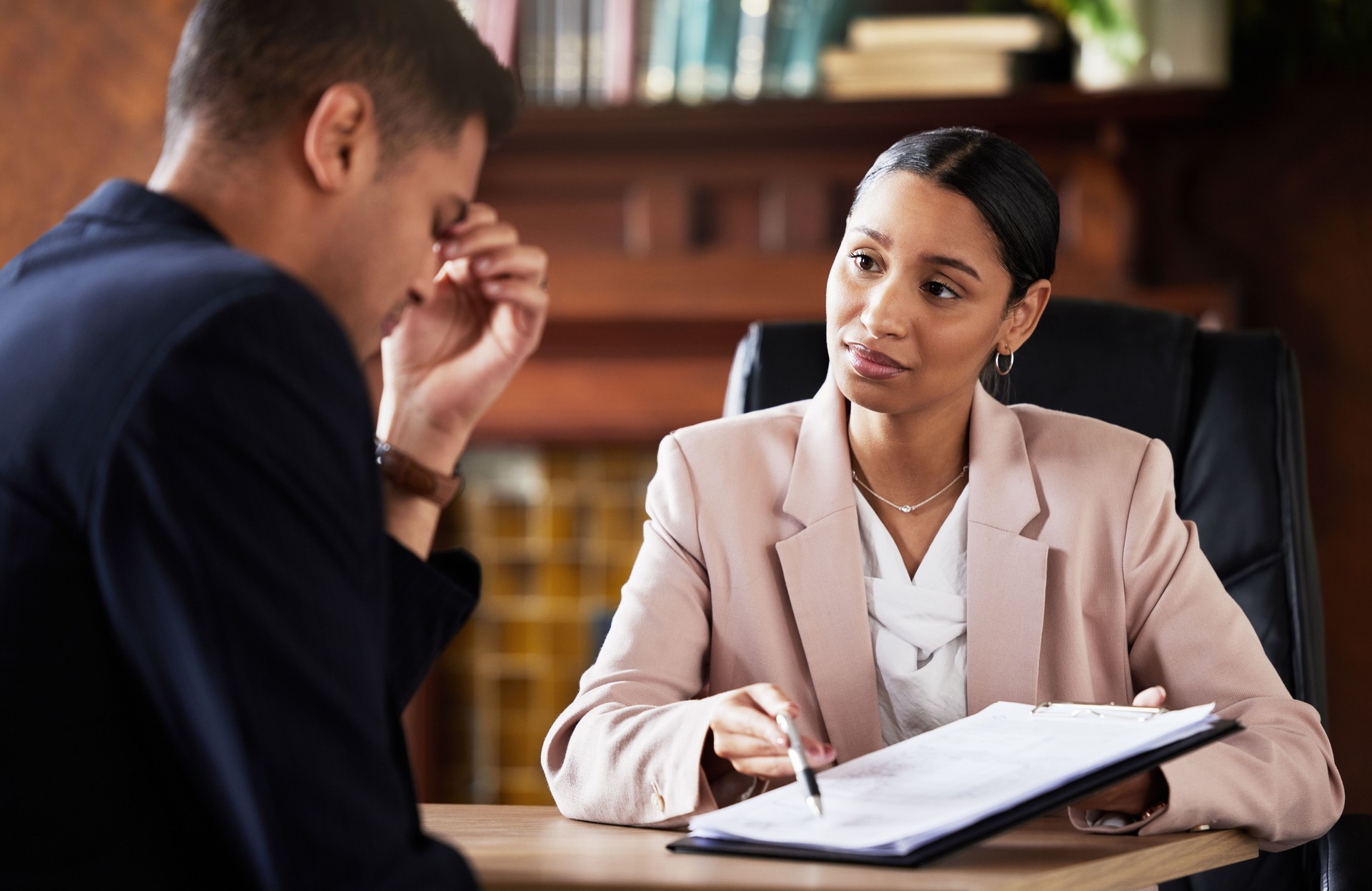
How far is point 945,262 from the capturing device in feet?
4.54

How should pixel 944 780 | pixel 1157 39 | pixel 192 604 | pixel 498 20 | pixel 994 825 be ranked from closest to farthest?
pixel 192 604 → pixel 994 825 → pixel 944 780 → pixel 1157 39 → pixel 498 20

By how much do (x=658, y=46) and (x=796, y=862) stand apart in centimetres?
209

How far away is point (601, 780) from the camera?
1.09 meters

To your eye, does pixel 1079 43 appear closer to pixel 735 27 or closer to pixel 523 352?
pixel 735 27

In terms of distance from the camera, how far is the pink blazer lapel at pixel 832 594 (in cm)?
127

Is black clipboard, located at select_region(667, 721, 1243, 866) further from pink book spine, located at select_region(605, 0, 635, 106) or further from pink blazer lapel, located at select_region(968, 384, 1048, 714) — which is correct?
pink book spine, located at select_region(605, 0, 635, 106)

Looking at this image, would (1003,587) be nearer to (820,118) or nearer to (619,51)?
(820,118)

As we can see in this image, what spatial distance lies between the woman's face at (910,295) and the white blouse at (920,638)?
0.14 meters

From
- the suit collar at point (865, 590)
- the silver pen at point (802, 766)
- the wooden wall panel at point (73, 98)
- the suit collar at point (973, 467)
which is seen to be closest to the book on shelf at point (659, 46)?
the wooden wall panel at point (73, 98)

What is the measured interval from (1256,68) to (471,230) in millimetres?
2113

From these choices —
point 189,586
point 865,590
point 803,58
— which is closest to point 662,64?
point 803,58

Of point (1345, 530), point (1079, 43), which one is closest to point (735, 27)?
point (1079, 43)

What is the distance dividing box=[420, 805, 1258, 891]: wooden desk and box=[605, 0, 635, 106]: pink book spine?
1.84 meters

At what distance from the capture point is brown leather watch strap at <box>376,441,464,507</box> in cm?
95
